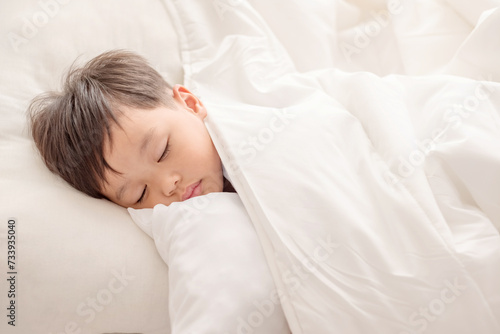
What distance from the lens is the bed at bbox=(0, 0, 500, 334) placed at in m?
0.95

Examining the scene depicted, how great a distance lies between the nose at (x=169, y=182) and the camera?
1.16 meters

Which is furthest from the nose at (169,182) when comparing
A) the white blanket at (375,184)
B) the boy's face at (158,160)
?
the white blanket at (375,184)

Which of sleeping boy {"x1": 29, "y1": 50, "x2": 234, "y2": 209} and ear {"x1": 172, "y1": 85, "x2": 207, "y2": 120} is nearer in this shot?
sleeping boy {"x1": 29, "y1": 50, "x2": 234, "y2": 209}

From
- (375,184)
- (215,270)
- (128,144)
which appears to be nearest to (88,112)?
(128,144)

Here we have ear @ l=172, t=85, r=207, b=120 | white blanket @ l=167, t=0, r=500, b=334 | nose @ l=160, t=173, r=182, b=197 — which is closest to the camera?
white blanket @ l=167, t=0, r=500, b=334

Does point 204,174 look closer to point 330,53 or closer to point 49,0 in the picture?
point 330,53

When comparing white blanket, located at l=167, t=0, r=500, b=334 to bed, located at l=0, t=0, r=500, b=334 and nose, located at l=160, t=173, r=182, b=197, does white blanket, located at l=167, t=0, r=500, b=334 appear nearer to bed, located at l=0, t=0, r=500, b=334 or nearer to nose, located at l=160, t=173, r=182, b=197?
bed, located at l=0, t=0, r=500, b=334

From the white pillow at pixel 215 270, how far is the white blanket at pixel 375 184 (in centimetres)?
3

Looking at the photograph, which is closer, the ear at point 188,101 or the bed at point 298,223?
the bed at point 298,223

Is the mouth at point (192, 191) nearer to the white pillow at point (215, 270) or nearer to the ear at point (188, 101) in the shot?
the white pillow at point (215, 270)

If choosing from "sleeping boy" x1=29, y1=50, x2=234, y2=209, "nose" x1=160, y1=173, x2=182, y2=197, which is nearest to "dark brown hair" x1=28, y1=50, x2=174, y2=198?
"sleeping boy" x1=29, y1=50, x2=234, y2=209

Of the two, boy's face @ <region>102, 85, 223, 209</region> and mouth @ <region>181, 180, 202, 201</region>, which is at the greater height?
boy's face @ <region>102, 85, 223, 209</region>

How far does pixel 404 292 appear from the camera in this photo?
3.12 ft

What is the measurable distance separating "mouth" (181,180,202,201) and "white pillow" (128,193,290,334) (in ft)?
0.22
